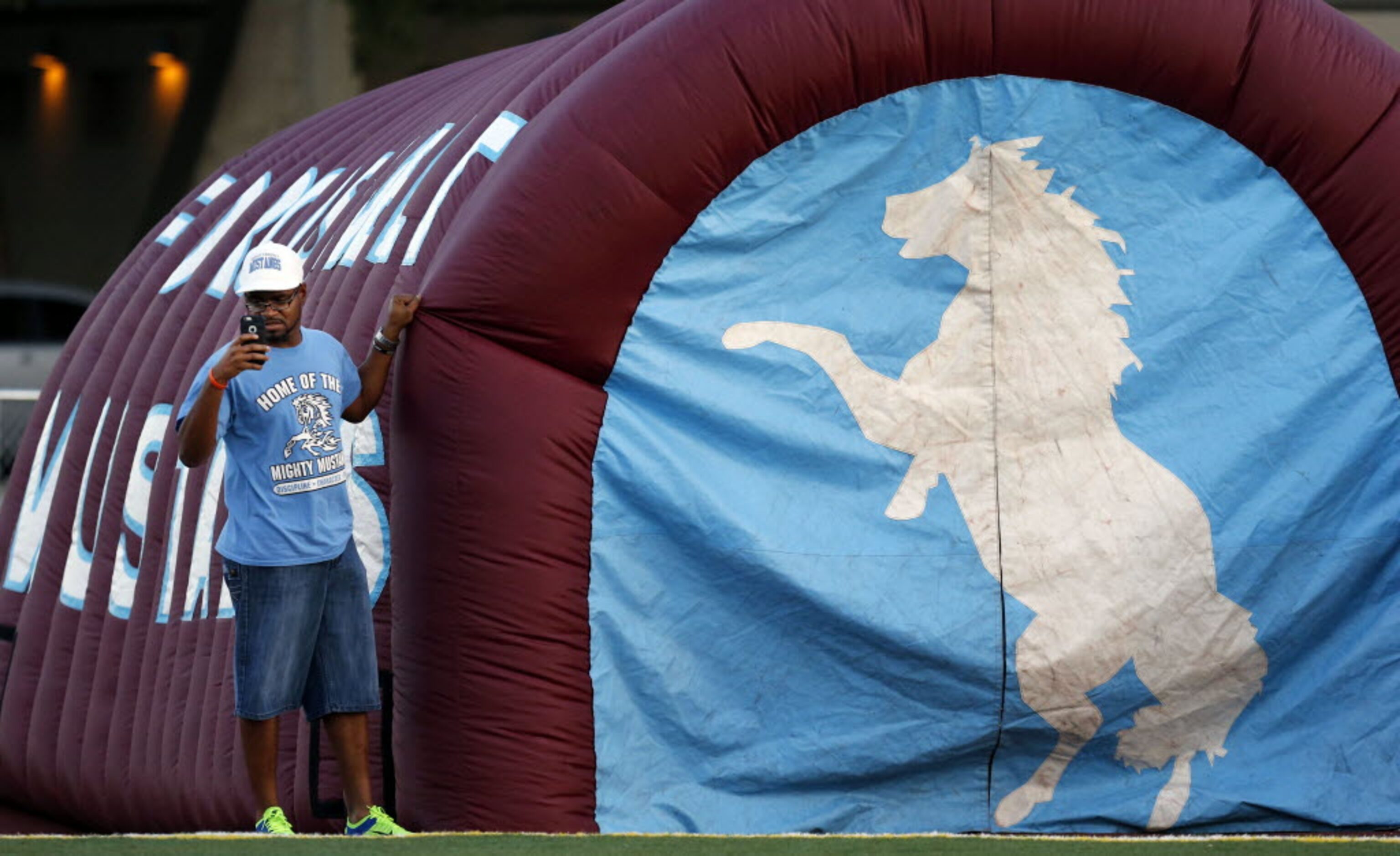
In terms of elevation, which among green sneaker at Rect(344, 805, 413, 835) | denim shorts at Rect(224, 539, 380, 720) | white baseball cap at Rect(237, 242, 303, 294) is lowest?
green sneaker at Rect(344, 805, 413, 835)

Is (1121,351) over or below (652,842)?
over

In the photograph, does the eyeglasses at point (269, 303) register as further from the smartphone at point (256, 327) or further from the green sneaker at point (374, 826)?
the green sneaker at point (374, 826)

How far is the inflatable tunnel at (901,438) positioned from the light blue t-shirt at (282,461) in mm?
270

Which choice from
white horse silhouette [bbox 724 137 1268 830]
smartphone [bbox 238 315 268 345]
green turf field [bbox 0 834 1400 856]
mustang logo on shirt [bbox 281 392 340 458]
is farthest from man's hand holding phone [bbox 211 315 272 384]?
white horse silhouette [bbox 724 137 1268 830]

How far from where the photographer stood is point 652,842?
16.1 ft

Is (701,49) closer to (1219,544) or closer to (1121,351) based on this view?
(1121,351)

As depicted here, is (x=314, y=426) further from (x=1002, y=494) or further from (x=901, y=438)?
(x=1002, y=494)

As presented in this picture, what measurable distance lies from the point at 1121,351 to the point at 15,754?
A: 4.04 metres

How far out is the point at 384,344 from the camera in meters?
5.33

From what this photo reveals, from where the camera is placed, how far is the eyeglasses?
5.14 metres

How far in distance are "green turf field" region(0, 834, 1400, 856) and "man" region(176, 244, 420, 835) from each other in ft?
1.11

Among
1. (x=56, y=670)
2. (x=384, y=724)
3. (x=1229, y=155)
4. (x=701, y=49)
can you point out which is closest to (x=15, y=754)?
(x=56, y=670)

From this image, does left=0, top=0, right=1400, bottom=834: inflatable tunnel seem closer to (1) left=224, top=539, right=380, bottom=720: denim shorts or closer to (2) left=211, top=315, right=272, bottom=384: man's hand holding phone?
(1) left=224, top=539, right=380, bottom=720: denim shorts

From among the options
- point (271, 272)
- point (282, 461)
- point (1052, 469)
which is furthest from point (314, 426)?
A: point (1052, 469)
